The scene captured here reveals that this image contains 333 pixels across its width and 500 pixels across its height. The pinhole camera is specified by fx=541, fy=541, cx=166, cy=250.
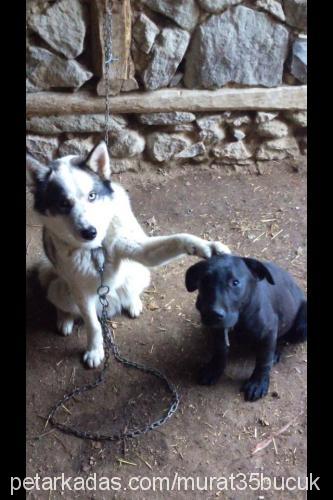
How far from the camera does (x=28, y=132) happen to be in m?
4.35

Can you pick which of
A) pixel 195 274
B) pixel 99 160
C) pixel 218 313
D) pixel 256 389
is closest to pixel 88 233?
pixel 99 160

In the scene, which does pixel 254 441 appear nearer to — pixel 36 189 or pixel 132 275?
pixel 132 275

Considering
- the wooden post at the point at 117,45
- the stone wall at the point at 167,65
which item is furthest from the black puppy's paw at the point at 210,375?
the wooden post at the point at 117,45

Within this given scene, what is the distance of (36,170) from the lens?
8.34 ft

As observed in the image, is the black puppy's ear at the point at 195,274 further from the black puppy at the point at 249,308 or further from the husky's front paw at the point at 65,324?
the husky's front paw at the point at 65,324

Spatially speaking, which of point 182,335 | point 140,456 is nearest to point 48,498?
point 140,456

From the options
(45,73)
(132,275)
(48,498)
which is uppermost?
(45,73)

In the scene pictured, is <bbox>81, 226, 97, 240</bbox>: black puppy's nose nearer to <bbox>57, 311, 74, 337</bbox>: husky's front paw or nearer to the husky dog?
the husky dog

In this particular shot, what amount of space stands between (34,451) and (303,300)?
1.64m

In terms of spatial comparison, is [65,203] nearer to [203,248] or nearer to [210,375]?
[203,248]

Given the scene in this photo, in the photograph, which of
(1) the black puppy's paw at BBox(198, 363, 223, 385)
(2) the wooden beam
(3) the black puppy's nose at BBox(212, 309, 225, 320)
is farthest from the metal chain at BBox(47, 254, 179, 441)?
(2) the wooden beam

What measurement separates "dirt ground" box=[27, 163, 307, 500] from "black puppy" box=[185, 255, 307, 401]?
0.12 metres

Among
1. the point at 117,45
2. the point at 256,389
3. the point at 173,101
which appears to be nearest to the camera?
the point at 256,389

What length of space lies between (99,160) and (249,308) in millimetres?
1018
